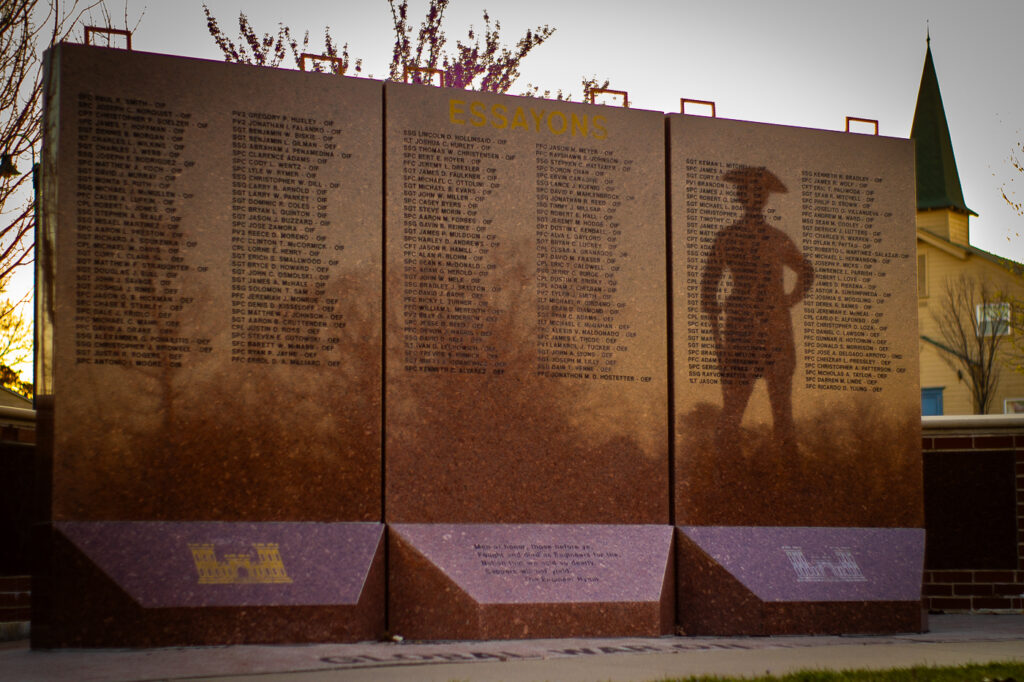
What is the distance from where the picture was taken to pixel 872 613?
8188 mm

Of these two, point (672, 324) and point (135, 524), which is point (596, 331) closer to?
point (672, 324)

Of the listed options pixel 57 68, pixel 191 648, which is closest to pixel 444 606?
pixel 191 648

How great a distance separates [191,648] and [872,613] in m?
4.92

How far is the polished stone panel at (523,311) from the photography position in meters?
7.57

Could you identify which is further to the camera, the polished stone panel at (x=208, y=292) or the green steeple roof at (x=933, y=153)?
the green steeple roof at (x=933, y=153)

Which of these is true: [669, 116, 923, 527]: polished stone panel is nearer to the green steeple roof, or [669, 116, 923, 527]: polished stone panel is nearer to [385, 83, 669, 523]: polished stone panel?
[385, 83, 669, 523]: polished stone panel

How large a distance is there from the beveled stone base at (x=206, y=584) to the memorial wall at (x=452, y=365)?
2 centimetres

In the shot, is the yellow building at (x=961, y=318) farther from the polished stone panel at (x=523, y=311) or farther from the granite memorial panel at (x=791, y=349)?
the polished stone panel at (x=523, y=311)

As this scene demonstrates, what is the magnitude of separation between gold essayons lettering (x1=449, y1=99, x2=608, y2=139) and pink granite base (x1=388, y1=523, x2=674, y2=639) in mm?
2927

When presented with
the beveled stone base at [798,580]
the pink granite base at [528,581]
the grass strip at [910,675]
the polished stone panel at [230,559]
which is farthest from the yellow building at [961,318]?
the polished stone panel at [230,559]

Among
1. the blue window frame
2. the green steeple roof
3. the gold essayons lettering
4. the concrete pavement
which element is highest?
the green steeple roof

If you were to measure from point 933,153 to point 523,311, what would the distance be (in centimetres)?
3113

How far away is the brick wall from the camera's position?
9812 mm

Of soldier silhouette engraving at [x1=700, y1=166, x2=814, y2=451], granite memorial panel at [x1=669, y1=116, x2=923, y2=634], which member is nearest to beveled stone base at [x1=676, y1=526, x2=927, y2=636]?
granite memorial panel at [x1=669, y1=116, x2=923, y2=634]
